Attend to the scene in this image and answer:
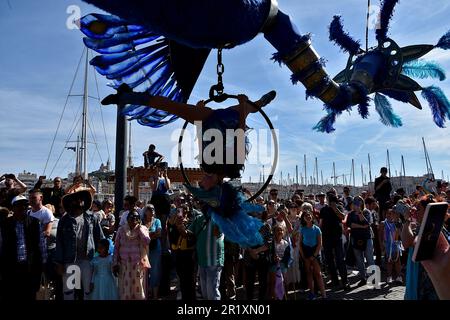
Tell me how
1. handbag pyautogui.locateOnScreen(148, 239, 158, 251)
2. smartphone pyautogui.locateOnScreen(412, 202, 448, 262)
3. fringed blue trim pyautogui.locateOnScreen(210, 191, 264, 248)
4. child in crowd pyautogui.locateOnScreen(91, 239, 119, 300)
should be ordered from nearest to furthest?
1. smartphone pyautogui.locateOnScreen(412, 202, 448, 262)
2. fringed blue trim pyautogui.locateOnScreen(210, 191, 264, 248)
3. child in crowd pyautogui.locateOnScreen(91, 239, 119, 300)
4. handbag pyautogui.locateOnScreen(148, 239, 158, 251)

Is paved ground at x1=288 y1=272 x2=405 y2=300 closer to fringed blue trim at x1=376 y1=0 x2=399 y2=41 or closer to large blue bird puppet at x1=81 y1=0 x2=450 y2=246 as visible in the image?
large blue bird puppet at x1=81 y1=0 x2=450 y2=246

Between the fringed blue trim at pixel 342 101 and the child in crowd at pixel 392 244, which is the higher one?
the fringed blue trim at pixel 342 101

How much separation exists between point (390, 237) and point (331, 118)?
3.57 metres

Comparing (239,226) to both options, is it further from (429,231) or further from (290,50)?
(290,50)

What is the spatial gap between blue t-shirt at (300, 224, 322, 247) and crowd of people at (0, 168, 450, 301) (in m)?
0.01

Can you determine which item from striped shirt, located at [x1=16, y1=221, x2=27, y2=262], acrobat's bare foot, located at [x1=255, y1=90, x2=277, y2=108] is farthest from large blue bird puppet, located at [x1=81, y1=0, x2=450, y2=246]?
striped shirt, located at [x1=16, y1=221, x2=27, y2=262]

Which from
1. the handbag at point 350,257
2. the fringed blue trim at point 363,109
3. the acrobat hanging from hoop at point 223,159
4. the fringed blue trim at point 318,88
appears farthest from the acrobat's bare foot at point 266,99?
the handbag at point 350,257

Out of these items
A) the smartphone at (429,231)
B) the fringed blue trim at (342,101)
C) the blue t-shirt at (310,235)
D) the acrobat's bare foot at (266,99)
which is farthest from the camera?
the blue t-shirt at (310,235)

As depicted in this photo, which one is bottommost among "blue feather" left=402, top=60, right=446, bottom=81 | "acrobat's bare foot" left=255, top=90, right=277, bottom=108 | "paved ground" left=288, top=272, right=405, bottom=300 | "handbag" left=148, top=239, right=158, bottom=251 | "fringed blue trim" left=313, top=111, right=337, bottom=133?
"paved ground" left=288, top=272, right=405, bottom=300

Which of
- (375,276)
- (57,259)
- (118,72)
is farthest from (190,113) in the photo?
(375,276)

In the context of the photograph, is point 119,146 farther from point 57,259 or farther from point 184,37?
point 184,37

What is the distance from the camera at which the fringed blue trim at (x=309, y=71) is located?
11.6ft

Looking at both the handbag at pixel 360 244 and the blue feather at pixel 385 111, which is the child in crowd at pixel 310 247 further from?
the blue feather at pixel 385 111

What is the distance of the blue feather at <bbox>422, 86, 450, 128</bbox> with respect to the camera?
177 inches
